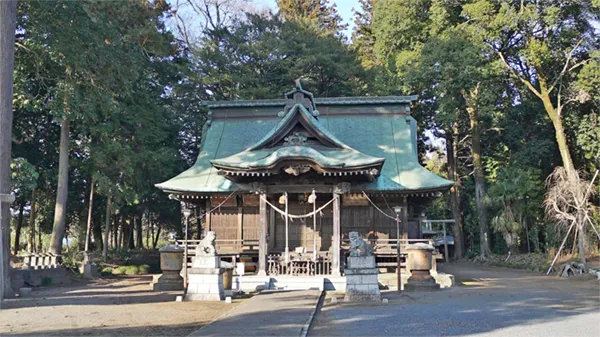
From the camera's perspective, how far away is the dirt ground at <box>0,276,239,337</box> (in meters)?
8.57

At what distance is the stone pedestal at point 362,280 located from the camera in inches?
506

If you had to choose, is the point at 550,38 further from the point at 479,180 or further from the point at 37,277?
the point at 37,277

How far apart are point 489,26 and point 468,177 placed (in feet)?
43.8

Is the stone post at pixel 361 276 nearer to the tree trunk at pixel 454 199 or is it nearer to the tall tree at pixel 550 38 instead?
the tall tree at pixel 550 38

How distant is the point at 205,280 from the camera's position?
1306 cm

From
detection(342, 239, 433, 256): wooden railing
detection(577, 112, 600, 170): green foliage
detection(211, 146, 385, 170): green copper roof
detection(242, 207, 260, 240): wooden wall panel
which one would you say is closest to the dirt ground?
detection(211, 146, 385, 170): green copper roof

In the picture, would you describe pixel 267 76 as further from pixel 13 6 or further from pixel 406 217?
pixel 13 6

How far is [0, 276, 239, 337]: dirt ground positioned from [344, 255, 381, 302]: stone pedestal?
10.6 ft

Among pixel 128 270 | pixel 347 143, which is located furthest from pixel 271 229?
pixel 128 270

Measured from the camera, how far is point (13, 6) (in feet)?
45.0

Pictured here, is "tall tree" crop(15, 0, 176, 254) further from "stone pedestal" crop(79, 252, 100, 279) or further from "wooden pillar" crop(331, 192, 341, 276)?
"wooden pillar" crop(331, 192, 341, 276)

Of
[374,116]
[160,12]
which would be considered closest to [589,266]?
[374,116]

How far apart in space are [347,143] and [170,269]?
9.26 meters

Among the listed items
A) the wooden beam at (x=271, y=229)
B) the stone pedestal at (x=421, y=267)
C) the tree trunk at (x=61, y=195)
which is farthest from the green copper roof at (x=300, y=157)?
the tree trunk at (x=61, y=195)
